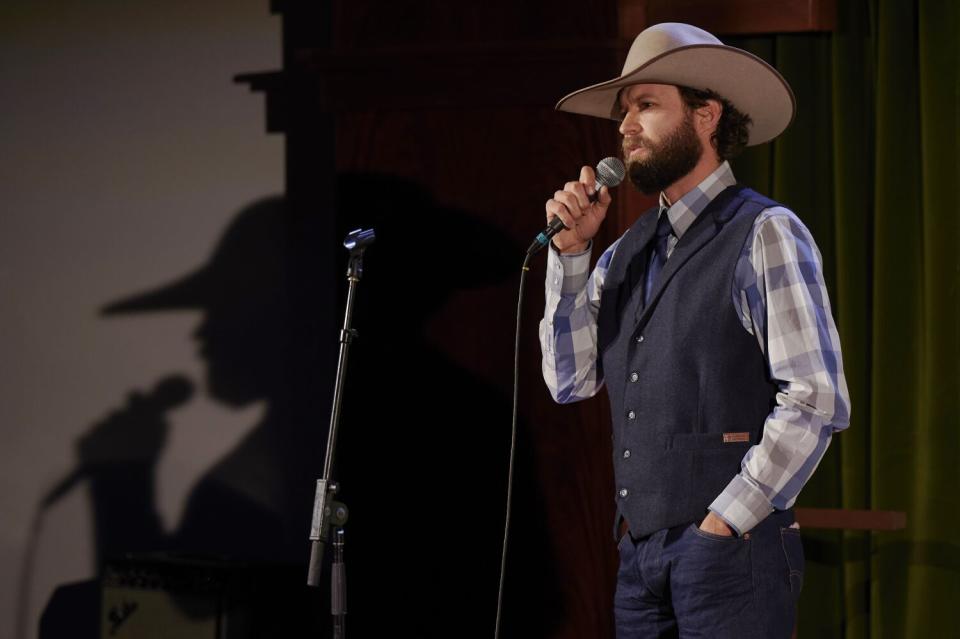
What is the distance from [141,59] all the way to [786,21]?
6.44ft

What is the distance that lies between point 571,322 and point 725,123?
0.44m

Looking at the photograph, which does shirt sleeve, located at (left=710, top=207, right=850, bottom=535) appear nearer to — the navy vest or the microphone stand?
the navy vest

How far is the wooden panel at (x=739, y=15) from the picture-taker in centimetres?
271

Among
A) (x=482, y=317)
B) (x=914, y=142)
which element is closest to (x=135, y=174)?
(x=482, y=317)

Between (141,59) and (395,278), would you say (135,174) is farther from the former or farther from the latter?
(395,278)

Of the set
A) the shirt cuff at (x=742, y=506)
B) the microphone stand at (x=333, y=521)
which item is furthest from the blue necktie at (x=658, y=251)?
the microphone stand at (x=333, y=521)

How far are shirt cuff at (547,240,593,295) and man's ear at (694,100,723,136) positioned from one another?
0.28m

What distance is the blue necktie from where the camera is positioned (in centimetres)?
191

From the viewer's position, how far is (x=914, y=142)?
269cm

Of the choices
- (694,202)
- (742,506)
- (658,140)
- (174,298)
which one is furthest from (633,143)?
(174,298)

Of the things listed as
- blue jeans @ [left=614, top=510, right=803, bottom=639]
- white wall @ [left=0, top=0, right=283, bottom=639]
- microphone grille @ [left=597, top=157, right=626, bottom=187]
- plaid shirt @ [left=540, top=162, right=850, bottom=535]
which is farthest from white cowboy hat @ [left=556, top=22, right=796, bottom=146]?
white wall @ [left=0, top=0, right=283, bottom=639]

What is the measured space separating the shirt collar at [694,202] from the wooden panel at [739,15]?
959mm

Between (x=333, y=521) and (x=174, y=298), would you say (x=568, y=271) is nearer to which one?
(x=333, y=521)

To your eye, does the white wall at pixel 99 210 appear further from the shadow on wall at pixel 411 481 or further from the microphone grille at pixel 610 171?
the microphone grille at pixel 610 171
